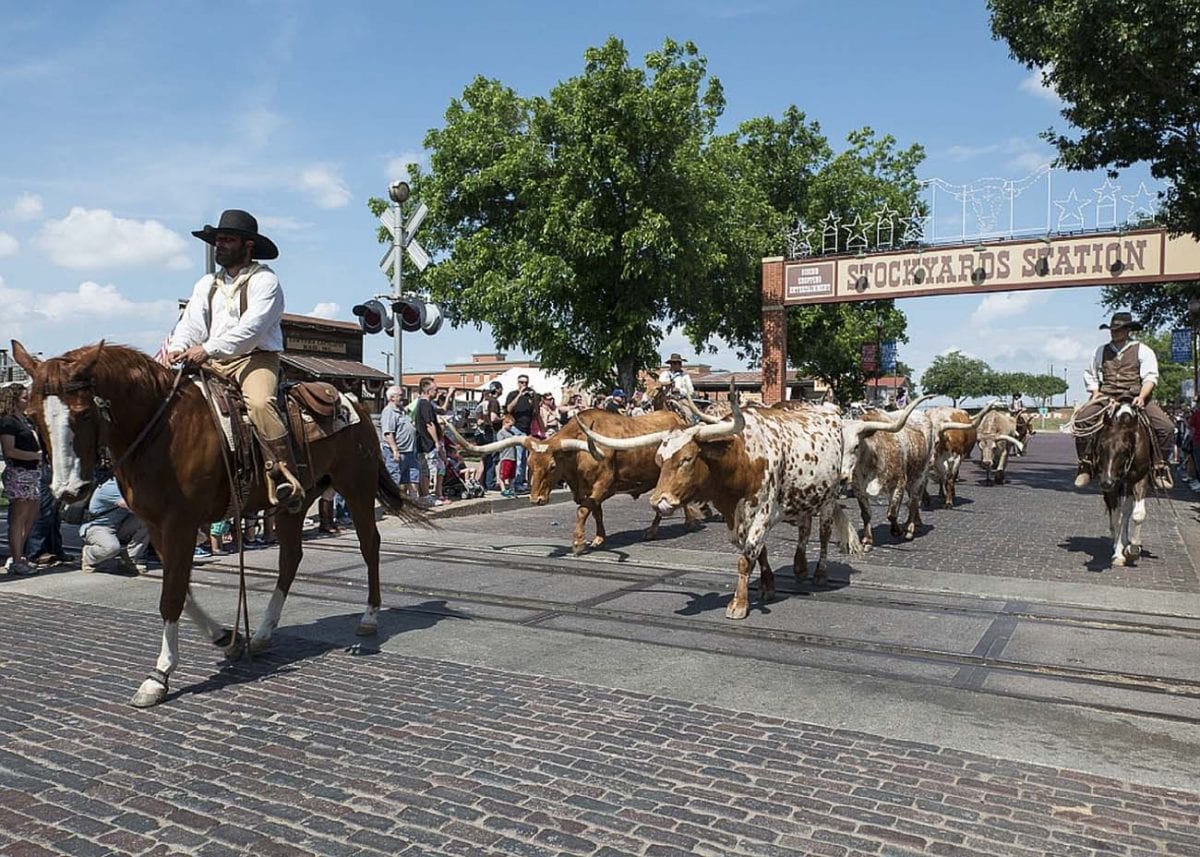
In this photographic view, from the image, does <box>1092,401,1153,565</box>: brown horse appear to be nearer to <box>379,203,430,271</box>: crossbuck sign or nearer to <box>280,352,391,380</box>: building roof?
<box>379,203,430,271</box>: crossbuck sign

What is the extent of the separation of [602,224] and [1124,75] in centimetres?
1350

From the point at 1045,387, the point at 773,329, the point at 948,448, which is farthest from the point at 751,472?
the point at 1045,387

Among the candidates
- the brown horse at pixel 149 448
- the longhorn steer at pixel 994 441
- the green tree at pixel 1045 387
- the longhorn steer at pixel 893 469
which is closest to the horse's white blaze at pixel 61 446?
the brown horse at pixel 149 448

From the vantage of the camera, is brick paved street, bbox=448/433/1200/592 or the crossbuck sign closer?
brick paved street, bbox=448/433/1200/592

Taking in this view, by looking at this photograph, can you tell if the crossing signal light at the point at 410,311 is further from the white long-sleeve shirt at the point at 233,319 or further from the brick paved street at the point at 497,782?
the brick paved street at the point at 497,782

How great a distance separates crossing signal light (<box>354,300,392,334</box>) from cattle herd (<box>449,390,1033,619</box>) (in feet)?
12.7

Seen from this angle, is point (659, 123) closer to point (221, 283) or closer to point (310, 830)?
point (221, 283)

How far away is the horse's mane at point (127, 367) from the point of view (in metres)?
5.04

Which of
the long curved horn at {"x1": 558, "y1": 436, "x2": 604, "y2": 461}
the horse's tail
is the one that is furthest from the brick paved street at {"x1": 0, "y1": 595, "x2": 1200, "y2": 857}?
the long curved horn at {"x1": 558, "y1": 436, "x2": 604, "y2": 461}

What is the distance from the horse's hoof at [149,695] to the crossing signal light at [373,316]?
8.89 m

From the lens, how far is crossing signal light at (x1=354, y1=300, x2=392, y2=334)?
1355 cm

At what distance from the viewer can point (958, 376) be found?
410 feet

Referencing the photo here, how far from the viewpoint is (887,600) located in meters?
8.02

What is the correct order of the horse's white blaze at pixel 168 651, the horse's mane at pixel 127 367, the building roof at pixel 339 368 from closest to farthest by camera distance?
the horse's mane at pixel 127 367
the horse's white blaze at pixel 168 651
the building roof at pixel 339 368
